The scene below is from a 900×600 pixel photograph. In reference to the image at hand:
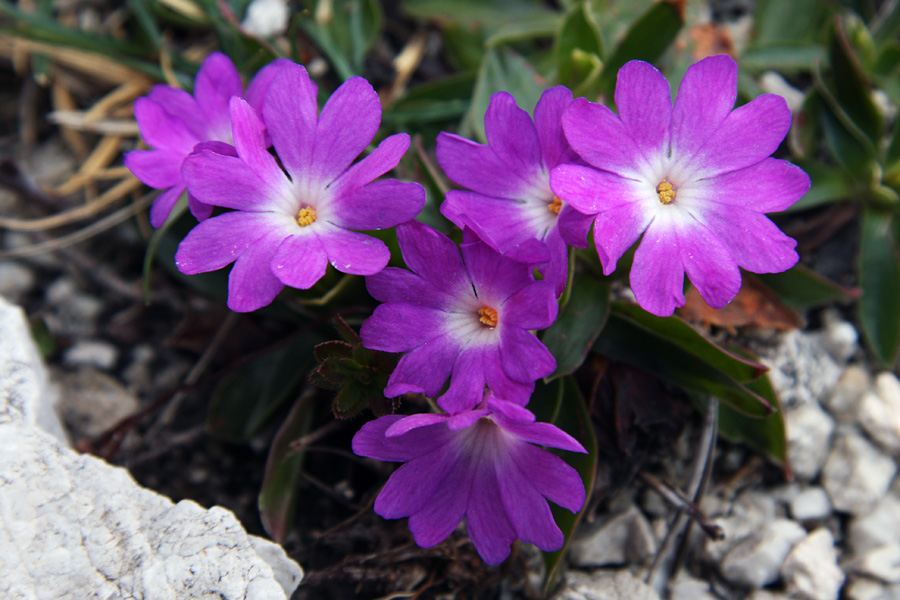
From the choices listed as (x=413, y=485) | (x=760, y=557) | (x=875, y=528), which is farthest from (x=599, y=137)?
(x=875, y=528)

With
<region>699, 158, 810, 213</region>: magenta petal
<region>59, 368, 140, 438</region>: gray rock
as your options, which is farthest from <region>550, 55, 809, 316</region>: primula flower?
<region>59, 368, 140, 438</region>: gray rock

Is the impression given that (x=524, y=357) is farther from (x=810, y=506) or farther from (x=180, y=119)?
(x=810, y=506)

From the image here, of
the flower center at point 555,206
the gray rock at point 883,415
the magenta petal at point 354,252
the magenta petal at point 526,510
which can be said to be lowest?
the gray rock at point 883,415

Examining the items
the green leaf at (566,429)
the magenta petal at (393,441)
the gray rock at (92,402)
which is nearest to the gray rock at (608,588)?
the green leaf at (566,429)

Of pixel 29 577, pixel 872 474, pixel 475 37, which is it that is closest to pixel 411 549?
pixel 29 577

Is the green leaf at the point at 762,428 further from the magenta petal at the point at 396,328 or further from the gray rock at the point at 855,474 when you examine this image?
the magenta petal at the point at 396,328

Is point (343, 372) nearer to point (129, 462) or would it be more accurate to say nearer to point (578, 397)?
point (578, 397)
